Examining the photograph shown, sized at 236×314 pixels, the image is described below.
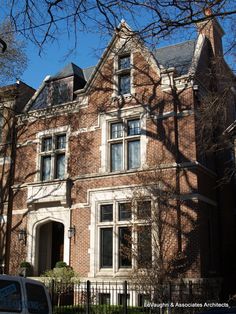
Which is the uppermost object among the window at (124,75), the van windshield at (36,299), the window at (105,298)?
the window at (124,75)

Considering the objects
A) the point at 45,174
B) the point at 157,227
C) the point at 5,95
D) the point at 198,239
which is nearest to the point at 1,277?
the point at 157,227

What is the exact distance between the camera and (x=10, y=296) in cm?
884

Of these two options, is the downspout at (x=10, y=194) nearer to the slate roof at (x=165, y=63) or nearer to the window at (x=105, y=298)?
the slate roof at (x=165, y=63)

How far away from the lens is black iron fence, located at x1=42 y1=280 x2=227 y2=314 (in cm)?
1427

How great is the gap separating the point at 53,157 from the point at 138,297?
7953mm

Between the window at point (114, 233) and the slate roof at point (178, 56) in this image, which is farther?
the slate roof at point (178, 56)

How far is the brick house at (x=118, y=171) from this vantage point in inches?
703

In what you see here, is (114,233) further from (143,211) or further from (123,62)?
(123,62)

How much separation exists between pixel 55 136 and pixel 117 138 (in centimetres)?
374

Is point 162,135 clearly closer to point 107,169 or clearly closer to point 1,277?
point 107,169

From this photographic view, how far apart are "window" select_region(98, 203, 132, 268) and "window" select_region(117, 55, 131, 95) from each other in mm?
5293

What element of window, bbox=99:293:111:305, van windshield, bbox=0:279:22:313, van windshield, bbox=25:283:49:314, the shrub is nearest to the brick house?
the shrub

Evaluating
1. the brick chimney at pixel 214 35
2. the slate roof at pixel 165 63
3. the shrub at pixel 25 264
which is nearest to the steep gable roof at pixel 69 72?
the slate roof at pixel 165 63

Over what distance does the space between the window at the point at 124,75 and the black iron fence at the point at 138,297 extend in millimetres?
8521
